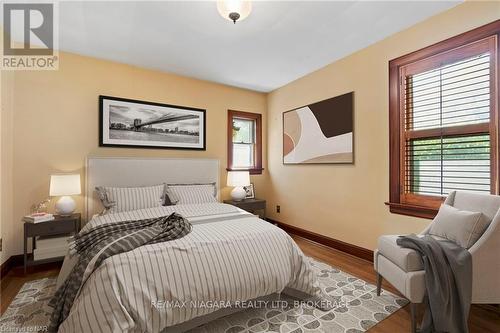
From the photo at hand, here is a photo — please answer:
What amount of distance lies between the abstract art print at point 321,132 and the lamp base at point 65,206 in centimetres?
316

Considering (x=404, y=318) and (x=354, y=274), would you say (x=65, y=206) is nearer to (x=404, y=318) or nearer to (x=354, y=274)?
(x=354, y=274)

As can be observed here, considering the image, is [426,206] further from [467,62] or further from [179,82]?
[179,82]

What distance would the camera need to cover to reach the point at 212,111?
164 inches

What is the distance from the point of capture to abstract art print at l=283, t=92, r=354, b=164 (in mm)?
3229

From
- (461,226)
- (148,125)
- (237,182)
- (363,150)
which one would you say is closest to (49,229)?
(148,125)

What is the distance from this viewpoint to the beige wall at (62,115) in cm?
282

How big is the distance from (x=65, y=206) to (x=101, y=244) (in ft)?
5.12

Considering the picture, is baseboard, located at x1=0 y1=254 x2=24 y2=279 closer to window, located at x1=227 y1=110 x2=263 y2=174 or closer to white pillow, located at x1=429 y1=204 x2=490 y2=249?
window, located at x1=227 y1=110 x2=263 y2=174

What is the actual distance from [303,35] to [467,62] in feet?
5.16

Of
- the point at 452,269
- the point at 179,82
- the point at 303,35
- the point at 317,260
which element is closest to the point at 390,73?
the point at 303,35

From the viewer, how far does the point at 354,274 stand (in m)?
2.64

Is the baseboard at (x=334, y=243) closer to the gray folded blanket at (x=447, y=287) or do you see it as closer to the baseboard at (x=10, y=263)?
the gray folded blanket at (x=447, y=287)

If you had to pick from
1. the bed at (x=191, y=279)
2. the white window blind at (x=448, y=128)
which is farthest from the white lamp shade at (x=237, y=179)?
the white window blind at (x=448, y=128)

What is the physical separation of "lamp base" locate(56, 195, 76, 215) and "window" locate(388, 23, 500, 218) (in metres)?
3.73
